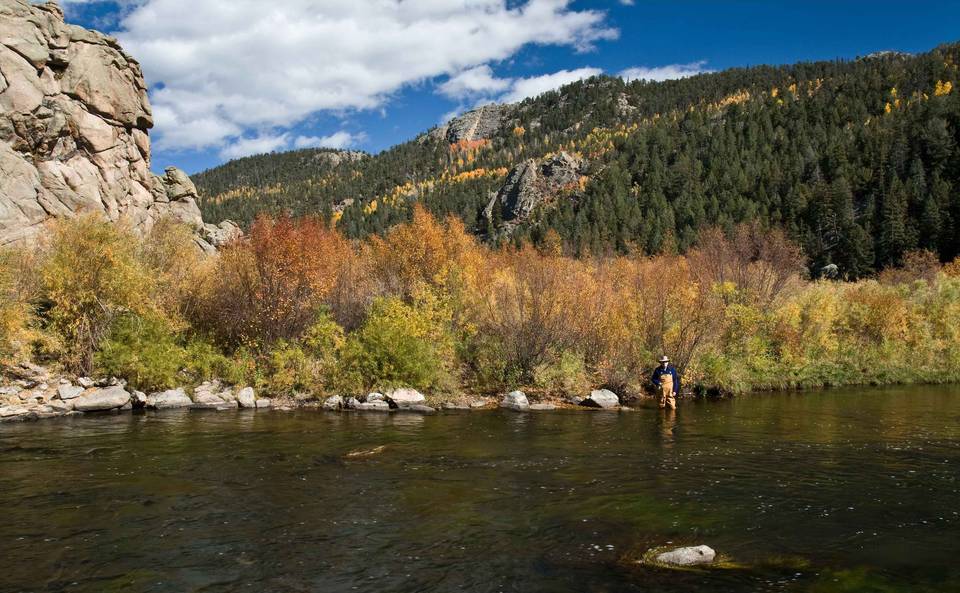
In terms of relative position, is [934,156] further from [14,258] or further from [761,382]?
[14,258]

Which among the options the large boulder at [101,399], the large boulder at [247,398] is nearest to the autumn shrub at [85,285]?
the large boulder at [101,399]

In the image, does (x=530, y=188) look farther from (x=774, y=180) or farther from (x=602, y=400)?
(x=602, y=400)

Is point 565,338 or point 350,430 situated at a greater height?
point 565,338

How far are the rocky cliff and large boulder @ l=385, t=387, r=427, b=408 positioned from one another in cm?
2115

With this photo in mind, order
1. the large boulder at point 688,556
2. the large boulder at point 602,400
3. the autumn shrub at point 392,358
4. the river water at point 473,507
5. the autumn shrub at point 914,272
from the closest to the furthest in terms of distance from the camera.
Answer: the river water at point 473,507 < the large boulder at point 688,556 < the large boulder at point 602,400 < the autumn shrub at point 392,358 < the autumn shrub at point 914,272

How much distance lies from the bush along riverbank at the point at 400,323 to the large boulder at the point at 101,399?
61.8 inches

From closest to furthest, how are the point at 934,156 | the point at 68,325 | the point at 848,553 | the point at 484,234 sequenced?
the point at 848,553
the point at 68,325
the point at 934,156
the point at 484,234

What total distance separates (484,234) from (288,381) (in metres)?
125

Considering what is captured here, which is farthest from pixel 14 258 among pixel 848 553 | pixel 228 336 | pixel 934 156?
pixel 934 156

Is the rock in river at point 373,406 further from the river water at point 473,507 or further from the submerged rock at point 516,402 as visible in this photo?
the submerged rock at point 516,402

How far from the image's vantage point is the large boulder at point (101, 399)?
2933cm

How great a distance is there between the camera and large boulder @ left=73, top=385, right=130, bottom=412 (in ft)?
96.2

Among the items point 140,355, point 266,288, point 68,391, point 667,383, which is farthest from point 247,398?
point 667,383

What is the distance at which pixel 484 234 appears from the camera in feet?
512
